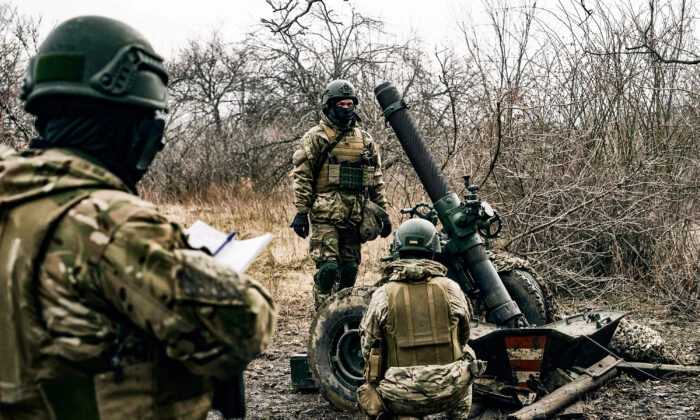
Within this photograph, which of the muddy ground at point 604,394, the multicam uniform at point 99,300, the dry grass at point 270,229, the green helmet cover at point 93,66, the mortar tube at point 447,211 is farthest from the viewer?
the dry grass at point 270,229

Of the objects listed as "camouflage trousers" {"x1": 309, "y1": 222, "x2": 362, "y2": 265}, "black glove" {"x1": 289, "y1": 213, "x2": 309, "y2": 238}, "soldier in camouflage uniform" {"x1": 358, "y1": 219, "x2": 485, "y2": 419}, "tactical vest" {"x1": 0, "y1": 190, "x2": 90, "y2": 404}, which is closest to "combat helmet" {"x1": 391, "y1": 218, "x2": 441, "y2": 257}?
"soldier in camouflage uniform" {"x1": 358, "y1": 219, "x2": 485, "y2": 419}

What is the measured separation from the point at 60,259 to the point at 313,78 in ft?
45.3

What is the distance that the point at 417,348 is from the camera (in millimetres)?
4082

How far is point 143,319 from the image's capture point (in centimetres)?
161

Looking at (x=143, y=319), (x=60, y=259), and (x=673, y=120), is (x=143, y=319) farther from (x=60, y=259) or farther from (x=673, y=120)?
(x=673, y=120)

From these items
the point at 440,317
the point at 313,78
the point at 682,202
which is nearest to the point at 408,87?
the point at 313,78

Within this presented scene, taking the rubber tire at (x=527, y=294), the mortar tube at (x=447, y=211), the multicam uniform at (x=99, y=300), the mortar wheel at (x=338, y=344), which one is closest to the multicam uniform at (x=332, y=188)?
the mortar tube at (x=447, y=211)

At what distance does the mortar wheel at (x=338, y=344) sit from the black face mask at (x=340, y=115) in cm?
174

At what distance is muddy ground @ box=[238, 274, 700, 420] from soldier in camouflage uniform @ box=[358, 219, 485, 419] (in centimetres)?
130

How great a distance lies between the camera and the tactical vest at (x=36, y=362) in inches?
65.5

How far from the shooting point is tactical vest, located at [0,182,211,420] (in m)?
1.66

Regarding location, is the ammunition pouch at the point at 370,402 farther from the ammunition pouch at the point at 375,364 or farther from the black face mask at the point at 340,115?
the black face mask at the point at 340,115

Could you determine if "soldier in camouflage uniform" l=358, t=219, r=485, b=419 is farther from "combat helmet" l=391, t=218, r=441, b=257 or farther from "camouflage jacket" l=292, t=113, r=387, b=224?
"camouflage jacket" l=292, t=113, r=387, b=224

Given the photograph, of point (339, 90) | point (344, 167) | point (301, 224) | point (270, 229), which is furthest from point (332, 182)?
point (270, 229)
